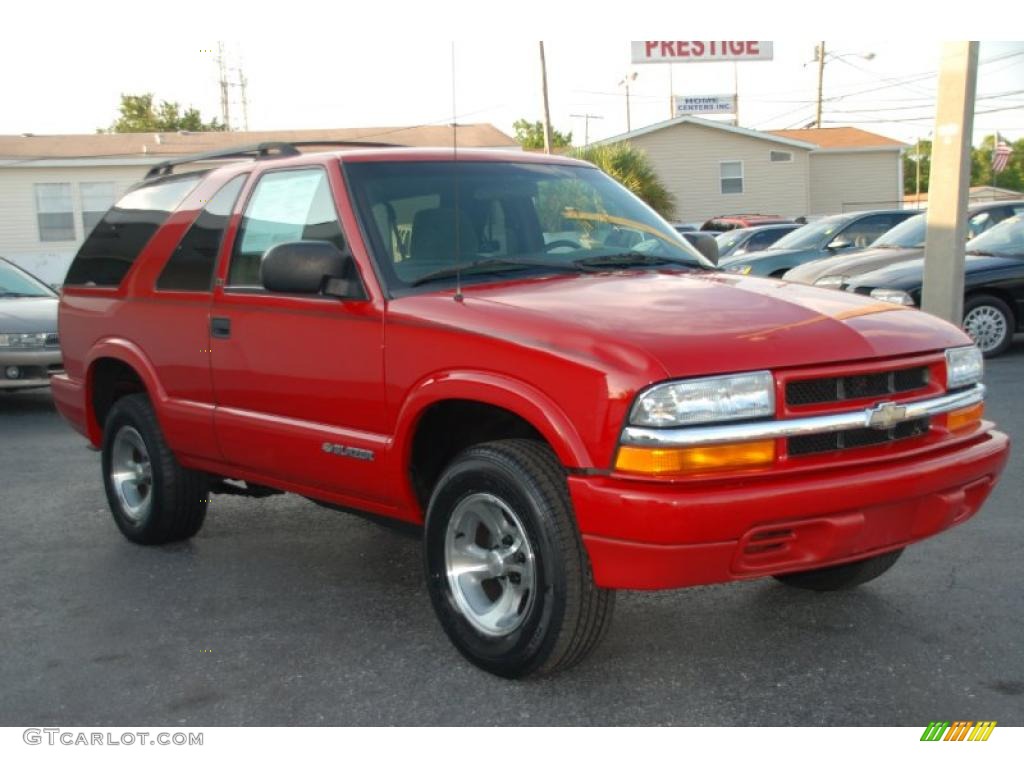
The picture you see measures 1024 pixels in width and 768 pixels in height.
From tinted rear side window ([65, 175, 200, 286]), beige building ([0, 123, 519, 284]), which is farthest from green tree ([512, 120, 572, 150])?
tinted rear side window ([65, 175, 200, 286])

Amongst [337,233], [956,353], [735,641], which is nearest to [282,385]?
[337,233]

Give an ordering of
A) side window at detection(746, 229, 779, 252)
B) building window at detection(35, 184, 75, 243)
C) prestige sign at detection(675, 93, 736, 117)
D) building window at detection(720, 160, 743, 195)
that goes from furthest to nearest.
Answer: prestige sign at detection(675, 93, 736, 117) → building window at detection(720, 160, 743, 195) → building window at detection(35, 184, 75, 243) → side window at detection(746, 229, 779, 252)

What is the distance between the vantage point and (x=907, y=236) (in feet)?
45.5

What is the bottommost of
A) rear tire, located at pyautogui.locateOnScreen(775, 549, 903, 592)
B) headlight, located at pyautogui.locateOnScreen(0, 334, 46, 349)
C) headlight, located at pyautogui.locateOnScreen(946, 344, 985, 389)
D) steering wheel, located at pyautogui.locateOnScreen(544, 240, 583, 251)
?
rear tire, located at pyautogui.locateOnScreen(775, 549, 903, 592)

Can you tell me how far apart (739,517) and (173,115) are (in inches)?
2504

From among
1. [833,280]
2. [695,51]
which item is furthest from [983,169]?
[833,280]

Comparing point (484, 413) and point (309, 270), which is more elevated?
point (309, 270)

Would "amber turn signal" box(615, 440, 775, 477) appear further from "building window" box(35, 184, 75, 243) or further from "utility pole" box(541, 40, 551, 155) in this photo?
"building window" box(35, 184, 75, 243)

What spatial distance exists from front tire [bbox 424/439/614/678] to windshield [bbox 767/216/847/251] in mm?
13462

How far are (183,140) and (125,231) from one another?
93.3 ft

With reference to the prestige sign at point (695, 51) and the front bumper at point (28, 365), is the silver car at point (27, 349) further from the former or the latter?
the prestige sign at point (695, 51)

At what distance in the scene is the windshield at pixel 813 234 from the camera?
16.7 metres

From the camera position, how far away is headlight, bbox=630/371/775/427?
11.4 feet

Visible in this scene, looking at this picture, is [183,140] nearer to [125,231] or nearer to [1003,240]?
[1003,240]
